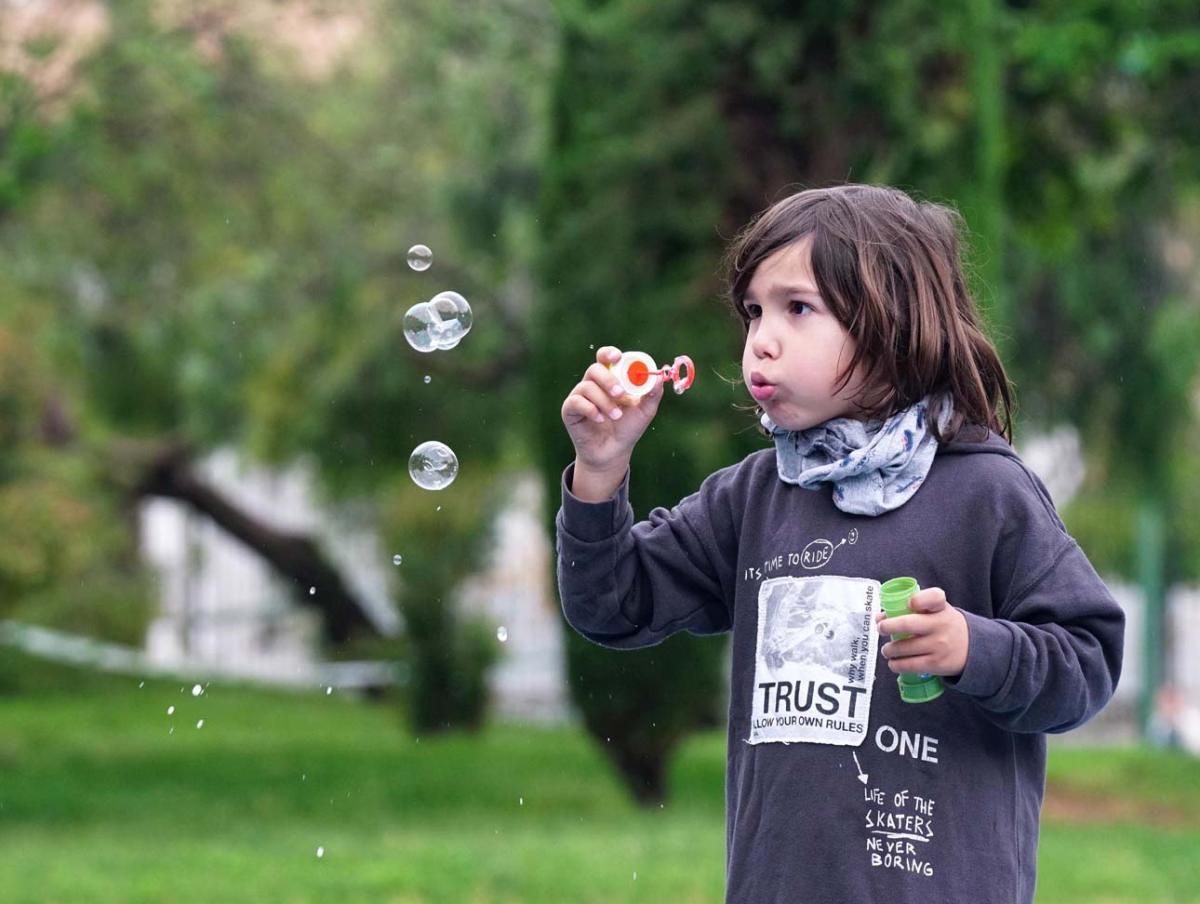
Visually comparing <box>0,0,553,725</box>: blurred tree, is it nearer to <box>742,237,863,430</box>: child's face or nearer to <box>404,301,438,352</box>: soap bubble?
<box>404,301,438,352</box>: soap bubble

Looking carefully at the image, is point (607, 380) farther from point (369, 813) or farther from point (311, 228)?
point (311, 228)

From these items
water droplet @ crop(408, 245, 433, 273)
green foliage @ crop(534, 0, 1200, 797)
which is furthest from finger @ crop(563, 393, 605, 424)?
green foliage @ crop(534, 0, 1200, 797)

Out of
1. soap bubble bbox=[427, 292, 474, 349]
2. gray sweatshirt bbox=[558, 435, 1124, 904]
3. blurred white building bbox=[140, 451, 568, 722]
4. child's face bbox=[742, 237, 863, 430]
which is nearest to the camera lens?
gray sweatshirt bbox=[558, 435, 1124, 904]

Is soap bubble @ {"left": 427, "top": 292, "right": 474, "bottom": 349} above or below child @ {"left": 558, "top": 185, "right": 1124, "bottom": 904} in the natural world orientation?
above

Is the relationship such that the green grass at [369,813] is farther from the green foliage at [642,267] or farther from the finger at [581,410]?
the finger at [581,410]

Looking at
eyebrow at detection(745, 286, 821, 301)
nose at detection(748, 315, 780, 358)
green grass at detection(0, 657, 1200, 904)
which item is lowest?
green grass at detection(0, 657, 1200, 904)

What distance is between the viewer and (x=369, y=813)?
30.2 feet

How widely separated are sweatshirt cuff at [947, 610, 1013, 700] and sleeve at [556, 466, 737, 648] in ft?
1.40

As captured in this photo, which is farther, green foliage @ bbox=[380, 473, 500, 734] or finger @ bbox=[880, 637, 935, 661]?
green foliage @ bbox=[380, 473, 500, 734]

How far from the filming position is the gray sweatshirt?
1.87 metres

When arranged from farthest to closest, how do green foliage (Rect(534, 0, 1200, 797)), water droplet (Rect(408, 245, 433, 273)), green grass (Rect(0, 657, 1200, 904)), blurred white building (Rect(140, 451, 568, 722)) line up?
blurred white building (Rect(140, 451, 568, 722)) < green foliage (Rect(534, 0, 1200, 797)) < green grass (Rect(0, 657, 1200, 904)) < water droplet (Rect(408, 245, 433, 273))

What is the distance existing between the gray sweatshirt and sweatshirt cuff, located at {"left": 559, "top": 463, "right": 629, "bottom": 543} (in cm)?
17

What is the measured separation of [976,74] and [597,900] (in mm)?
4148

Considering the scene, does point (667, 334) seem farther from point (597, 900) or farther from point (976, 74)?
point (597, 900)
